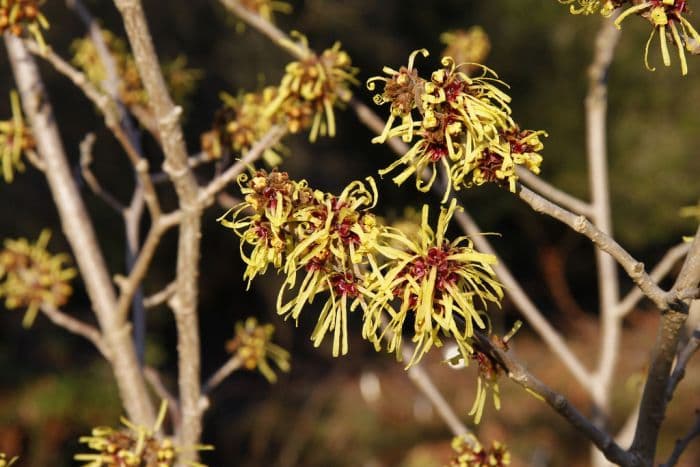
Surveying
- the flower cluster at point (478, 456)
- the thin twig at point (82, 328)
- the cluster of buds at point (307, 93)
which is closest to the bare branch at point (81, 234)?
the thin twig at point (82, 328)

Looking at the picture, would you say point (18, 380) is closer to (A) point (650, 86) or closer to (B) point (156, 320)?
(B) point (156, 320)

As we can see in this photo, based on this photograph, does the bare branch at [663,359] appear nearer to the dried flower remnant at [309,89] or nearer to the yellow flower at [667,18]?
the yellow flower at [667,18]

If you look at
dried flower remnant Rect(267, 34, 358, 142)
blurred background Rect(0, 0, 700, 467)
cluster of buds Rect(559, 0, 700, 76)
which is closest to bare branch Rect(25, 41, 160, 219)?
dried flower remnant Rect(267, 34, 358, 142)

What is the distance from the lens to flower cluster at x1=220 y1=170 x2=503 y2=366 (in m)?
0.73

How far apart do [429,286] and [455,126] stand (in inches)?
6.4

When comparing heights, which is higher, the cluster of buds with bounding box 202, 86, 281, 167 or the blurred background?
the blurred background

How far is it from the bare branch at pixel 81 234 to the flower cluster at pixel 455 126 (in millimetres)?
941

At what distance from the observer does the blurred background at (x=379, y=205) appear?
4.96 m

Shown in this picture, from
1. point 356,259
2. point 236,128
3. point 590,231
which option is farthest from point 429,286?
point 236,128

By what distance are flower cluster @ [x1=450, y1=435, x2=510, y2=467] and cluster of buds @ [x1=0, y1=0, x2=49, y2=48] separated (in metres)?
0.95

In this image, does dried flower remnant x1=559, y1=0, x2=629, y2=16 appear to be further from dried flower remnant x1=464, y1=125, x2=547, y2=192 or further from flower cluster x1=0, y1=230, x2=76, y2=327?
flower cluster x1=0, y1=230, x2=76, y2=327

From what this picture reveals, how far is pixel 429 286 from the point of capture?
0.71 meters

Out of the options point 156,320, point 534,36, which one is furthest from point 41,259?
point 534,36

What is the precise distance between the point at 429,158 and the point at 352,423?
4876mm
